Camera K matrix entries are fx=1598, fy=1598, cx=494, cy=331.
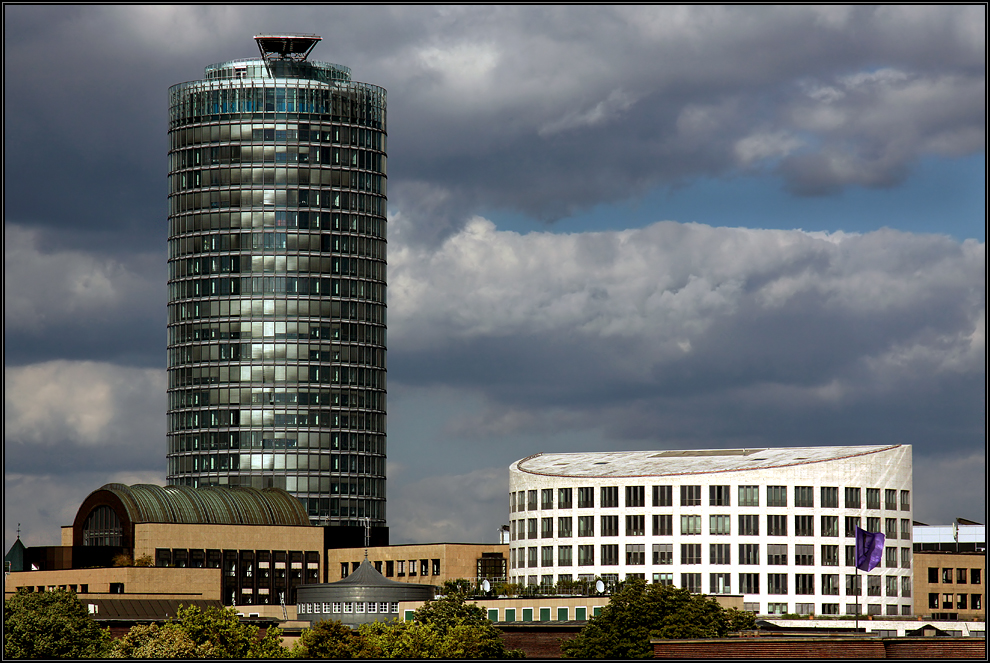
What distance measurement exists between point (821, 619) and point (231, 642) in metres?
84.1

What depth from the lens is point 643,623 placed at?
152 m

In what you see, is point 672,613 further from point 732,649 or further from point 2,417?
point 2,417

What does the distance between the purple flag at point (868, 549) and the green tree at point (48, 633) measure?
236 ft

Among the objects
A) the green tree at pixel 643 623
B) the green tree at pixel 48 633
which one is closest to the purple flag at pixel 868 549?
the green tree at pixel 643 623

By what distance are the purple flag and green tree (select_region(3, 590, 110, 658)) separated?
71.8 meters

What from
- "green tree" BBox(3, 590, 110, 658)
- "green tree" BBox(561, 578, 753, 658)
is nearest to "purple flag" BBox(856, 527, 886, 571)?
"green tree" BBox(561, 578, 753, 658)

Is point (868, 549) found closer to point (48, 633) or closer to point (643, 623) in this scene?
point (643, 623)

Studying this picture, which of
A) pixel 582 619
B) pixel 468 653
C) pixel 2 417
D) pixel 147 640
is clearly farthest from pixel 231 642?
pixel 2 417

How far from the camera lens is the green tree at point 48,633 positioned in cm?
14438

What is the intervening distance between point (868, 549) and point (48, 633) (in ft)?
256

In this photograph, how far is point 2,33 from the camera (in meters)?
77.1

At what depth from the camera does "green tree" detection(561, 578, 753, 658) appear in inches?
5876

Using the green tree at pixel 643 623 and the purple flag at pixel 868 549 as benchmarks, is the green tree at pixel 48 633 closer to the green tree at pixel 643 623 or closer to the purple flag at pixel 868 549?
the green tree at pixel 643 623

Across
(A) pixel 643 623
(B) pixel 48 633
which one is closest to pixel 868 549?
(A) pixel 643 623
